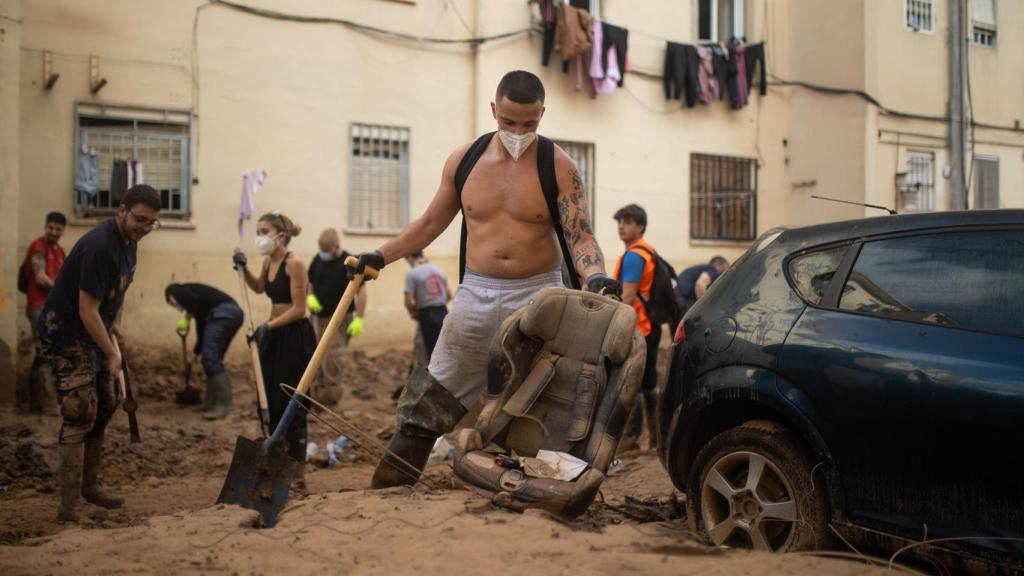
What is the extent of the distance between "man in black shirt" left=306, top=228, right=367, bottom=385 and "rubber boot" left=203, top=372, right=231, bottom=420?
1060 mm

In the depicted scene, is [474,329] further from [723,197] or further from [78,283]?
[723,197]

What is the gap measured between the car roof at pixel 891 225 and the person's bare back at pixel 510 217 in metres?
1.18

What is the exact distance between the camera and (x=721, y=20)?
63.6 feet

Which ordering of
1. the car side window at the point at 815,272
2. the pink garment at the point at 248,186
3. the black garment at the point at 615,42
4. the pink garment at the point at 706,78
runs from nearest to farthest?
the car side window at the point at 815,272 → the pink garment at the point at 248,186 → the black garment at the point at 615,42 → the pink garment at the point at 706,78

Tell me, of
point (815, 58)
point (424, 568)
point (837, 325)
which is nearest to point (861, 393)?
point (837, 325)

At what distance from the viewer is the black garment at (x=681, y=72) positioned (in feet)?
58.5

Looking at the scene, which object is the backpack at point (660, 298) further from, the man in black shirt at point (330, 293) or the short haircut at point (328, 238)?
the short haircut at point (328, 238)

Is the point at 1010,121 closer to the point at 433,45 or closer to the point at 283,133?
the point at 433,45

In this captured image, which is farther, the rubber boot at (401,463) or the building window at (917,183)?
the building window at (917,183)

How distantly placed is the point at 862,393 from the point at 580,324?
138 centimetres

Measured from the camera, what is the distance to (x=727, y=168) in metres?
19.0

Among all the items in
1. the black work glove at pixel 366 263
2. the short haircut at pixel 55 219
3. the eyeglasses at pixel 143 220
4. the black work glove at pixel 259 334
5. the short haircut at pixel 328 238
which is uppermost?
the short haircut at pixel 55 219

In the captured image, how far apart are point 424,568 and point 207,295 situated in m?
7.91

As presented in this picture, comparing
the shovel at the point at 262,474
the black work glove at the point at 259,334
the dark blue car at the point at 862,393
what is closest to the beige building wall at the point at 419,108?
the black work glove at the point at 259,334
